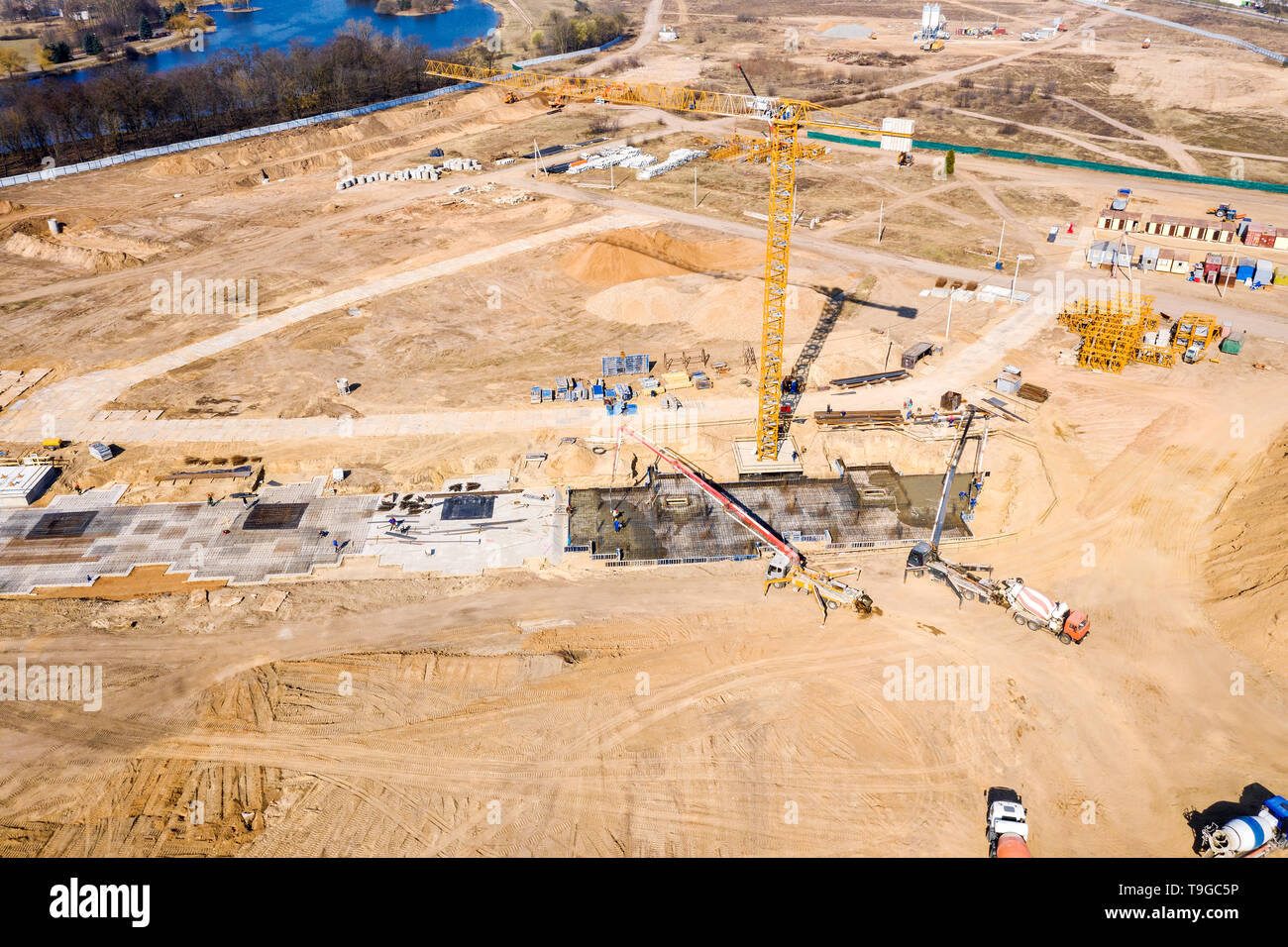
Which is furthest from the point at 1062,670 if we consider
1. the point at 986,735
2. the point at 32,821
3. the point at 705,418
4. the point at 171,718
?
the point at 32,821

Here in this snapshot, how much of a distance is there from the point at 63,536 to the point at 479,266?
36.5 m

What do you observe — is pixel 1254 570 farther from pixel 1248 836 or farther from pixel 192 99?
pixel 192 99

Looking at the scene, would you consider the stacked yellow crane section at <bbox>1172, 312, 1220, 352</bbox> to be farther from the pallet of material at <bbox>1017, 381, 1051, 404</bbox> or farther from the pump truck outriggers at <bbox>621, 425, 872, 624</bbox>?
A: the pump truck outriggers at <bbox>621, 425, 872, 624</bbox>

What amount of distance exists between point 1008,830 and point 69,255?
82511 millimetres

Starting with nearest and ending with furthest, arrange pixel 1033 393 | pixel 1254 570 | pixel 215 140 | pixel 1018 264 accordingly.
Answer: pixel 1254 570 < pixel 1033 393 < pixel 1018 264 < pixel 215 140

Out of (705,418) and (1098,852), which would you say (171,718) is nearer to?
(705,418)

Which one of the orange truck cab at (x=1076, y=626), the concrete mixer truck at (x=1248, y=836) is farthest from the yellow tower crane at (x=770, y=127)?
the concrete mixer truck at (x=1248, y=836)

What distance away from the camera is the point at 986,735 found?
95.1 feet

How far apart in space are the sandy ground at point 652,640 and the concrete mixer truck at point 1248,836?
4.14ft

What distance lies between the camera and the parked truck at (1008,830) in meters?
24.9

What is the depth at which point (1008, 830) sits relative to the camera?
25328mm

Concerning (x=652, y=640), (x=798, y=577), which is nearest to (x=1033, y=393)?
(x=798, y=577)

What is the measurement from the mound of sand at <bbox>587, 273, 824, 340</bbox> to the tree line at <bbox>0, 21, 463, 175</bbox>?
238 feet

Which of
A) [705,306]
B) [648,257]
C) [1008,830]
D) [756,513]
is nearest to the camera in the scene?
[1008,830]
